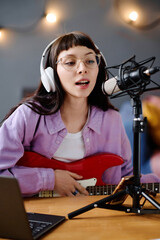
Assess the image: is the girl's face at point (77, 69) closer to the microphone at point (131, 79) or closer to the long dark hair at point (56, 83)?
the long dark hair at point (56, 83)

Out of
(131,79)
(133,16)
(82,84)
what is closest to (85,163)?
(82,84)

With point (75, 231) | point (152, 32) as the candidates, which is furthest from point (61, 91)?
point (75, 231)

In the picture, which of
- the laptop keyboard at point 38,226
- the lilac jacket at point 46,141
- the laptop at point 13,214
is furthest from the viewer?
the lilac jacket at point 46,141

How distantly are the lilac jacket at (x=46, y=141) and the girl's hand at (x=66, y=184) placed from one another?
0.03 m

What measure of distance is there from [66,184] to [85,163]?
143 mm

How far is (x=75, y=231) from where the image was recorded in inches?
31.6

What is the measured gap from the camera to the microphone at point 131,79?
87 cm

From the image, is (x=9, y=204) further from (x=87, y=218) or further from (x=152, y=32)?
(x=152, y=32)

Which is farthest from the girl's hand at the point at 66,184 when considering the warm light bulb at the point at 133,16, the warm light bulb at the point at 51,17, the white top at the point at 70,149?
the warm light bulb at the point at 133,16

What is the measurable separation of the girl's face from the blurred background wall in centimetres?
18

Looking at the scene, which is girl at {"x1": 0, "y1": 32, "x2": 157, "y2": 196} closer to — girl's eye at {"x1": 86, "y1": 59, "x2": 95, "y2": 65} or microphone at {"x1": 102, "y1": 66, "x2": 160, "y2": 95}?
girl's eye at {"x1": 86, "y1": 59, "x2": 95, "y2": 65}

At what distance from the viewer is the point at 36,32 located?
59.5 inches

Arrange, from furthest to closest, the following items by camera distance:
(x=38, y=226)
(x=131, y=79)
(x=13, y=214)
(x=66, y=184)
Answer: (x=66, y=184), (x=131, y=79), (x=38, y=226), (x=13, y=214)

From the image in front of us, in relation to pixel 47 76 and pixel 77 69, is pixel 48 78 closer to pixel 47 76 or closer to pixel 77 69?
pixel 47 76
